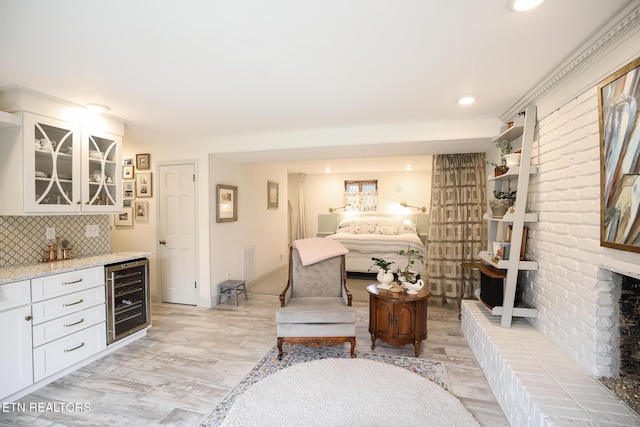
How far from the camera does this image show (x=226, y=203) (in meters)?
4.80

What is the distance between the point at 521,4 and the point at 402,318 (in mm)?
2532

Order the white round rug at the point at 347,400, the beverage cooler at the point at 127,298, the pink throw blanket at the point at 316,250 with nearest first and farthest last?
the white round rug at the point at 347,400 → the beverage cooler at the point at 127,298 → the pink throw blanket at the point at 316,250

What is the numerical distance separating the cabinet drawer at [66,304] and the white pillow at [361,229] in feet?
17.8

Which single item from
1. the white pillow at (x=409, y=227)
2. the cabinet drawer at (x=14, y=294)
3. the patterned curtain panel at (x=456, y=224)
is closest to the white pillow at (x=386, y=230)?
the white pillow at (x=409, y=227)

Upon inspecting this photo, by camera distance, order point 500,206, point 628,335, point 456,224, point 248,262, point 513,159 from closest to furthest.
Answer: point 628,335, point 513,159, point 500,206, point 456,224, point 248,262

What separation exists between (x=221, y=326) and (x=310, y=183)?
573cm

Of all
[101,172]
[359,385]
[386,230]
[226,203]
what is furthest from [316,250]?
[386,230]

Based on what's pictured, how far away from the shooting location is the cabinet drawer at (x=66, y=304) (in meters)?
2.45

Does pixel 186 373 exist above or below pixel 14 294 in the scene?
below

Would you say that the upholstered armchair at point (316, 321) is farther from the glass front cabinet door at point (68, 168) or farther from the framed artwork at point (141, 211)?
the framed artwork at point (141, 211)

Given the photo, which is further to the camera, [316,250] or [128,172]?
[128,172]

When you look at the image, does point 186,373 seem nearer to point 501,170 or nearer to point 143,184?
point 143,184

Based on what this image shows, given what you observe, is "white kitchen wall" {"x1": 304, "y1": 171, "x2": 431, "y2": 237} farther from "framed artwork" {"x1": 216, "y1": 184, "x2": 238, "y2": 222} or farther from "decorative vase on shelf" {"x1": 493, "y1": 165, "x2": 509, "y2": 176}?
"decorative vase on shelf" {"x1": 493, "y1": 165, "x2": 509, "y2": 176}

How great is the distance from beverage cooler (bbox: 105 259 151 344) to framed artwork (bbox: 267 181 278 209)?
322cm
